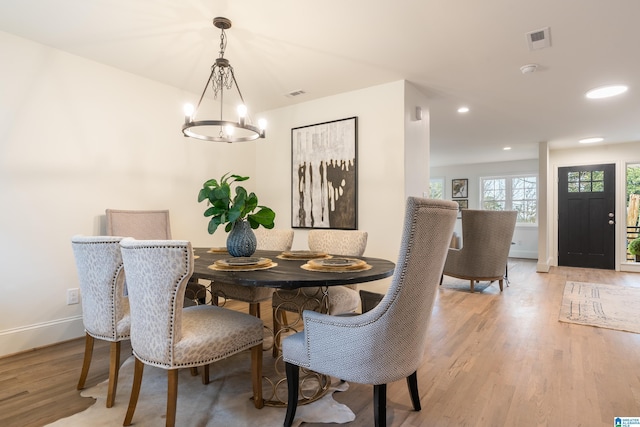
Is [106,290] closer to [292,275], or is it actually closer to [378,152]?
[292,275]

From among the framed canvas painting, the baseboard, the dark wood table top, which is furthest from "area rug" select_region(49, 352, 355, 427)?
the framed canvas painting

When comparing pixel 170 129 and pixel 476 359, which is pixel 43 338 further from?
pixel 476 359

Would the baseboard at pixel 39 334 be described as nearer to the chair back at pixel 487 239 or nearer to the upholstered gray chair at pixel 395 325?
the upholstered gray chair at pixel 395 325

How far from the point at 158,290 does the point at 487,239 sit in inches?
169

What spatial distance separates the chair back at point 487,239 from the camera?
4586 mm

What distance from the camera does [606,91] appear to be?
11.7 feet

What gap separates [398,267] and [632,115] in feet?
16.9

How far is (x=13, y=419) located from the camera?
1677 mm

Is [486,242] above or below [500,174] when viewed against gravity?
below

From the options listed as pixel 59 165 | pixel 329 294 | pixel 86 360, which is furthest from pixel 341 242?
pixel 59 165

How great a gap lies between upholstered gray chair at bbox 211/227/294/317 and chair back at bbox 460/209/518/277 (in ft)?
8.85

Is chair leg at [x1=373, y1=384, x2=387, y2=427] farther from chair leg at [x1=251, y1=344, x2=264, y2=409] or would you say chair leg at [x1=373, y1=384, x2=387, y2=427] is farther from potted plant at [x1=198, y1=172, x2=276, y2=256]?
potted plant at [x1=198, y1=172, x2=276, y2=256]

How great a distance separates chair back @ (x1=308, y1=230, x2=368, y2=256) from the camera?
8.54 ft

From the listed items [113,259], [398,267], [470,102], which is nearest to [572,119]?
[470,102]
